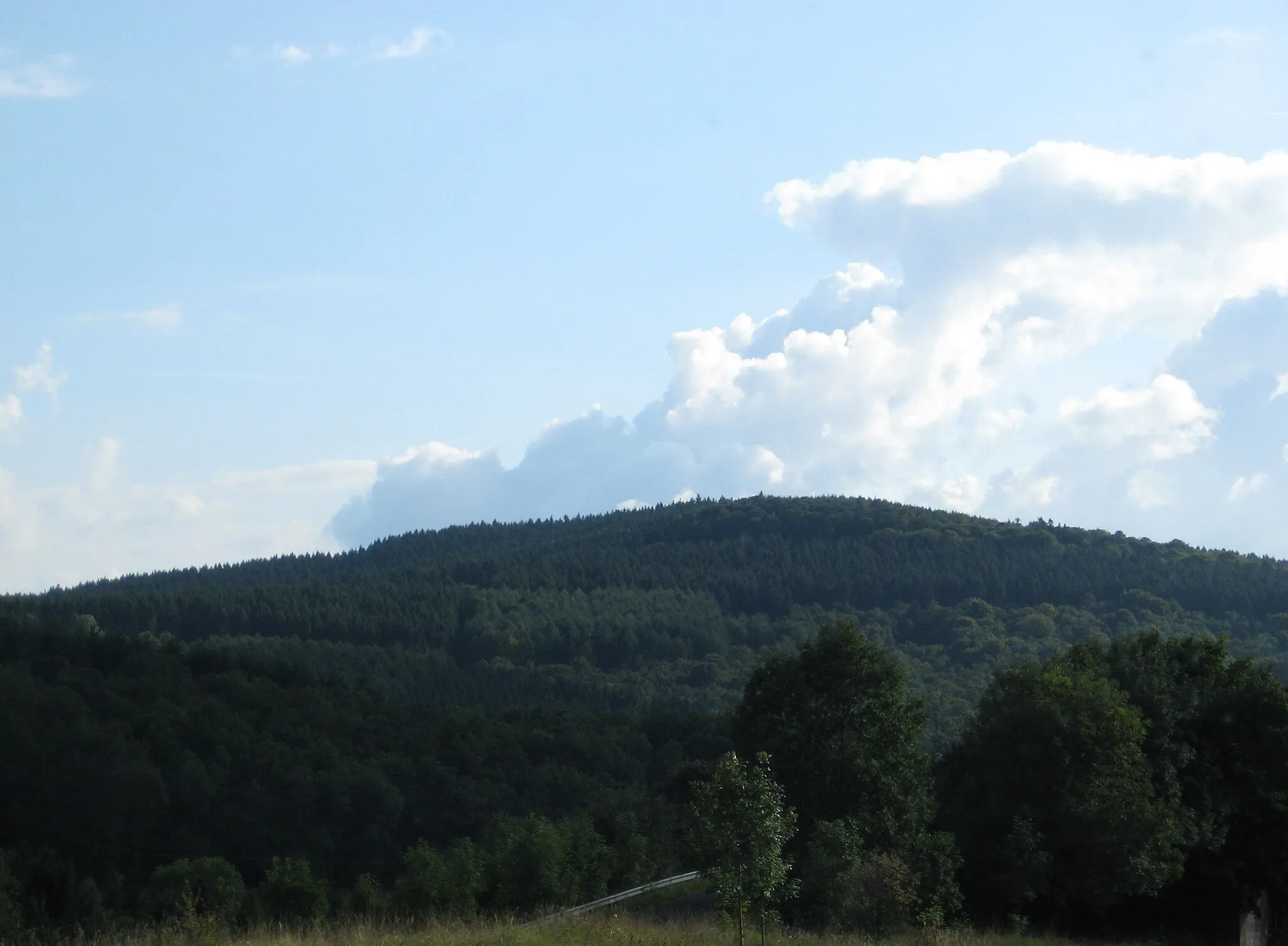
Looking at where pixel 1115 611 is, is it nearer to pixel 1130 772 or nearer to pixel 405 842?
pixel 405 842

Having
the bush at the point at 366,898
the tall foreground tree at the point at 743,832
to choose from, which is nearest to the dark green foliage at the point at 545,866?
the bush at the point at 366,898

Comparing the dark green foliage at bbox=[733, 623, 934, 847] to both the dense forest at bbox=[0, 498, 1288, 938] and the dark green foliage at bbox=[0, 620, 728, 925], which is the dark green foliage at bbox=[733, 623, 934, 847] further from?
the dark green foliage at bbox=[0, 620, 728, 925]

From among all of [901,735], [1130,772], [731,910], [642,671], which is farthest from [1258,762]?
[642,671]

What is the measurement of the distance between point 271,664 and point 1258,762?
9307 centimetres

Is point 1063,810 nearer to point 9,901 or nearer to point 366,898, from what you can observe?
point 366,898

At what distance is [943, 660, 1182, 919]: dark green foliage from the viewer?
39000 mm

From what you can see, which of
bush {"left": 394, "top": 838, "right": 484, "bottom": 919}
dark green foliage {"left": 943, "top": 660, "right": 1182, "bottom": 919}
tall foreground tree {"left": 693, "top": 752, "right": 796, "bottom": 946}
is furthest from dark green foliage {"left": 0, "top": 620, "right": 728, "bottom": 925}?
tall foreground tree {"left": 693, "top": 752, "right": 796, "bottom": 946}

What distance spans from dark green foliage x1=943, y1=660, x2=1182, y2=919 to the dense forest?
128 millimetres

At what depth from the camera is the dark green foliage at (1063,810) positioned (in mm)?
39000

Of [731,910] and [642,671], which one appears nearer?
[731,910]

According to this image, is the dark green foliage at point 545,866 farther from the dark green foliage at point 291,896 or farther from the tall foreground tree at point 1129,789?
the tall foreground tree at point 1129,789

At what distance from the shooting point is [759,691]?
40.8 meters

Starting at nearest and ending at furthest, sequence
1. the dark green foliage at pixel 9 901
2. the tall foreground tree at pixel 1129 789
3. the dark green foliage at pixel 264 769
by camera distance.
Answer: the dark green foliage at pixel 9 901
the tall foreground tree at pixel 1129 789
the dark green foliage at pixel 264 769

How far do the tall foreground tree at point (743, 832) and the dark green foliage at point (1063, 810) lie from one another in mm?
20491
